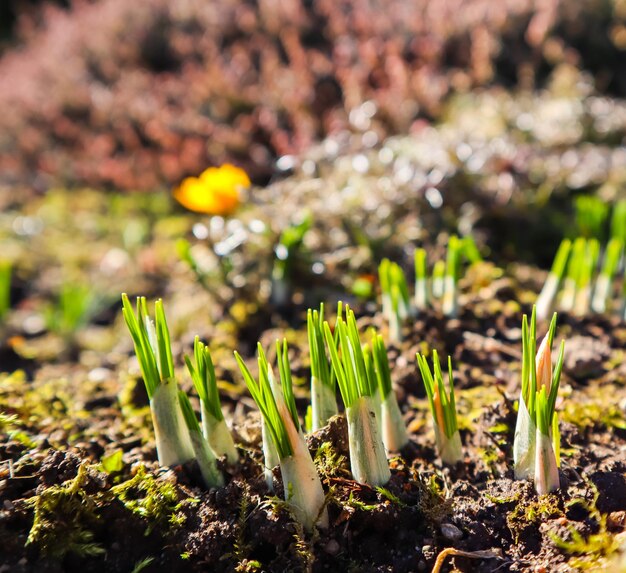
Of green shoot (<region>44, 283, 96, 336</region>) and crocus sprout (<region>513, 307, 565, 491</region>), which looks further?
green shoot (<region>44, 283, 96, 336</region>)

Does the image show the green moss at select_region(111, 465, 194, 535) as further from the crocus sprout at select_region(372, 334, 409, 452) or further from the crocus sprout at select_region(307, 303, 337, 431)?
the crocus sprout at select_region(372, 334, 409, 452)

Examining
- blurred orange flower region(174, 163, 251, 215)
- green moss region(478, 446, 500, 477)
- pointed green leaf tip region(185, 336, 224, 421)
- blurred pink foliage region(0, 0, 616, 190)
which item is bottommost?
green moss region(478, 446, 500, 477)

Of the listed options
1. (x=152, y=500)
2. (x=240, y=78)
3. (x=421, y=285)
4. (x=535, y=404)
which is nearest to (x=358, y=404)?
(x=535, y=404)

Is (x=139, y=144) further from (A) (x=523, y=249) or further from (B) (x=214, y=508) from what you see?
(B) (x=214, y=508)

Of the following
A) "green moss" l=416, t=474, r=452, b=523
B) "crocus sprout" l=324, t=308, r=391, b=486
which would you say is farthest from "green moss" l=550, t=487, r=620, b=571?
"crocus sprout" l=324, t=308, r=391, b=486

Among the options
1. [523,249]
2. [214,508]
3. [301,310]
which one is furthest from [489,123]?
[214,508]

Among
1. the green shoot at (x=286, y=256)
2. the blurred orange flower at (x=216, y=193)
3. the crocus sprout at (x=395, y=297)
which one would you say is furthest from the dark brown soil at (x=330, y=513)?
the blurred orange flower at (x=216, y=193)

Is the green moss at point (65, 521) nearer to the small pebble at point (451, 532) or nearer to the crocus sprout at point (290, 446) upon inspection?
the crocus sprout at point (290, 446)

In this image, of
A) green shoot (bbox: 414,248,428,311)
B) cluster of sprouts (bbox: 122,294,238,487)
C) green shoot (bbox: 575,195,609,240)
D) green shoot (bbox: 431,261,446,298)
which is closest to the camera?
cluster of sprouts (bbox: 122,294,238,487)
